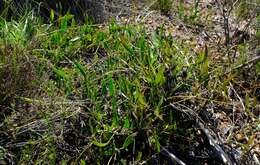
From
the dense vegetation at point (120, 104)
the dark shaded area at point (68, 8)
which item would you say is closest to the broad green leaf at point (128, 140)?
the dense vegetation at point (120, 104)

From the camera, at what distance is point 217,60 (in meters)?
2.31

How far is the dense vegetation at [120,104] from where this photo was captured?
5.63 ft

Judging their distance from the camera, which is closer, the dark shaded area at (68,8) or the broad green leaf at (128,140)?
the broad green leaf at (128,140)

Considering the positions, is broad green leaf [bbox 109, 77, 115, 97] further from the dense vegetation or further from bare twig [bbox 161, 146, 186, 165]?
bare twig [bbox 161, 146, 186, 165]

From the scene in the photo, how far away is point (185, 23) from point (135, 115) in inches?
42.7

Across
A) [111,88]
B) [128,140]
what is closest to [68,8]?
[111,88]

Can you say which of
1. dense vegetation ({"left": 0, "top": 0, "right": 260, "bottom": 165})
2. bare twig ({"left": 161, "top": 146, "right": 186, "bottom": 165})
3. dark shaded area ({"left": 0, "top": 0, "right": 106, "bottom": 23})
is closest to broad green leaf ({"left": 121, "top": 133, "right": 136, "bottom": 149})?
dense vegetation ({"left": 0, "top": 0, "right": 260, "bottom": 165})

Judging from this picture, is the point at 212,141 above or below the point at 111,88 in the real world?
below

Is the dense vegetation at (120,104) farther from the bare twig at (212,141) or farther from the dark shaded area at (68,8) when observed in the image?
the dark shaded area at (68,8)

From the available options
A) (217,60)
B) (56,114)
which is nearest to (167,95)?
(56,114)

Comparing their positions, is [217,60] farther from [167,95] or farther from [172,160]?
[172,160]

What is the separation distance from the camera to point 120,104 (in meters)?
1.83

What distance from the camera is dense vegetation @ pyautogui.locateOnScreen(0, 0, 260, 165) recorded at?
1.71 m

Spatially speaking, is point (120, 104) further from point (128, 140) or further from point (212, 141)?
point (212, 141)
